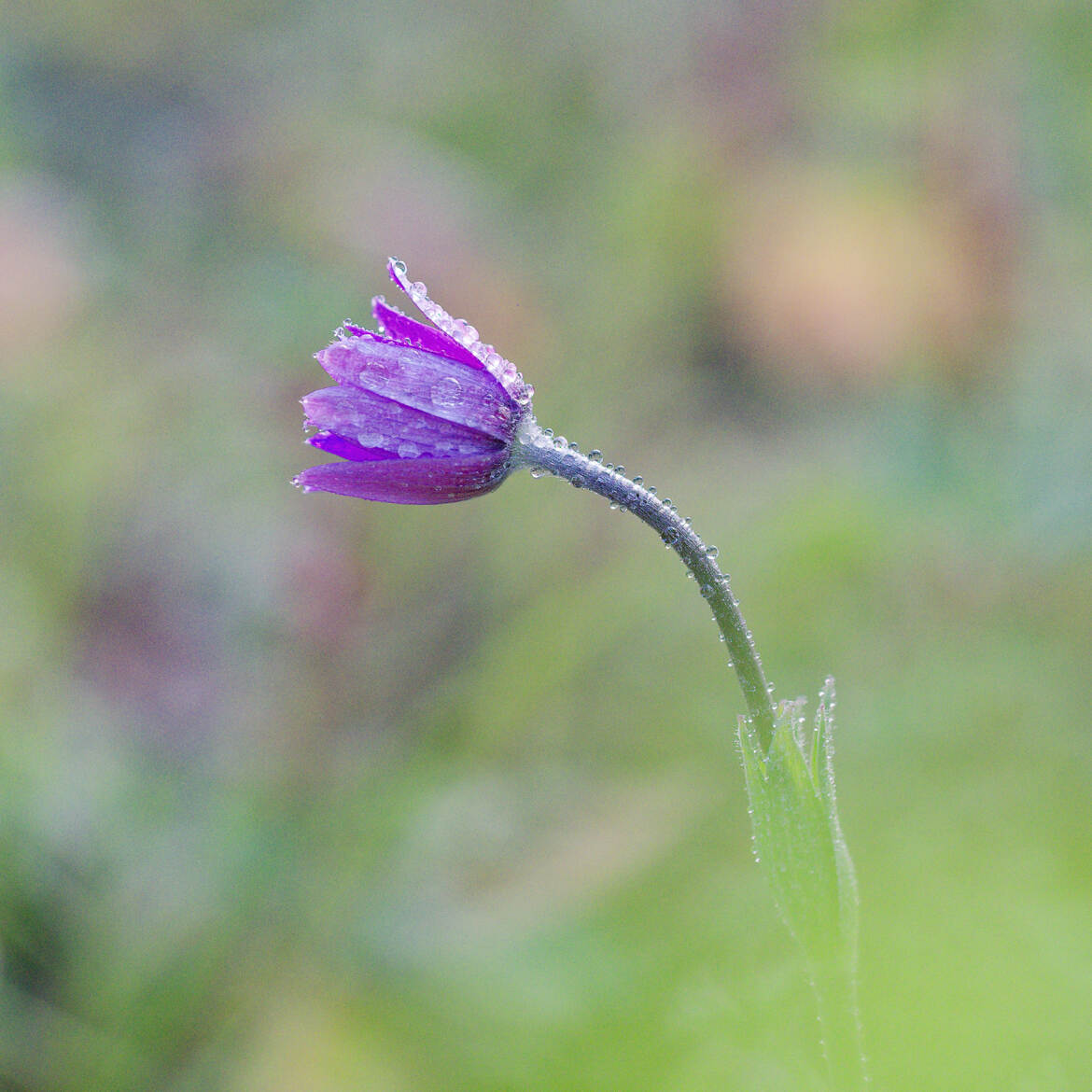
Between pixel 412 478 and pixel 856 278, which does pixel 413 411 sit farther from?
pixel 856 278

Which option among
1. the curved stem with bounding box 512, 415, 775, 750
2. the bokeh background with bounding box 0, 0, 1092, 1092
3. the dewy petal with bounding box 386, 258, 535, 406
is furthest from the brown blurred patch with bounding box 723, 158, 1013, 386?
the curved stem with bounding box 512, 415, 775, 750

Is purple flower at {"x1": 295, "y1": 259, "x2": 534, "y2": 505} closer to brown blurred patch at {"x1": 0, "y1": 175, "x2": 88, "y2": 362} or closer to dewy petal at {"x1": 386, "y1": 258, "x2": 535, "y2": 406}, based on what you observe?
dewy petal at {"x1": 386, "y1": 258, "x2": 535, "y2": 406}

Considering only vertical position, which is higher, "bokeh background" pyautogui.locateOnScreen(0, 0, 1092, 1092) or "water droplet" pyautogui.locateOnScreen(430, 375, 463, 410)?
"bokeh background" pyautogui.locateOnScreen(0, 0, 1092, 1092)

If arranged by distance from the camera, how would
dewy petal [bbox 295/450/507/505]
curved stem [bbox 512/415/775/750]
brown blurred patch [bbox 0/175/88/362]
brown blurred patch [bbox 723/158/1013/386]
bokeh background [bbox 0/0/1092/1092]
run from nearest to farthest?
1. curved stem [bbox 512/415/775/750]
2. dewy petal [bbox 295/450/507/505]
3. bokeh background [bbox 0/0/1092/1092]
4. brown blurred patch [bbox 0/175/88/362]
5. brown blurred patch [bbox 723/158/1013/386]

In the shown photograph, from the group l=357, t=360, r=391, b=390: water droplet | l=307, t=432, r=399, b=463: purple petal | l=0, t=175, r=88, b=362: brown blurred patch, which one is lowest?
l=307, t=432, r=399, b=463: purple petal

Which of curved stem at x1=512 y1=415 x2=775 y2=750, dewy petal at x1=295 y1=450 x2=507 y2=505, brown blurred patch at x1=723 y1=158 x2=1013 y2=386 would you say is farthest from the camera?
brown blurred patch at x1=723 y1=158 x2=1013 y2=386

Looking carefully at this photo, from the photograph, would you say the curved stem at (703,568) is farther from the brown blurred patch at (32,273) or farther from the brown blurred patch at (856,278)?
the brown blurred patch at (32,273)

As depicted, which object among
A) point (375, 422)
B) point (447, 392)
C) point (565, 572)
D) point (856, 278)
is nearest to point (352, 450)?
point (375, 422)

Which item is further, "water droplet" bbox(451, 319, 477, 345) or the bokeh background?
the bokeh background
